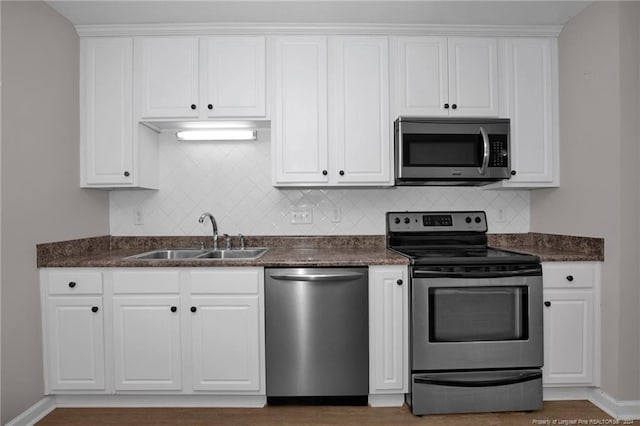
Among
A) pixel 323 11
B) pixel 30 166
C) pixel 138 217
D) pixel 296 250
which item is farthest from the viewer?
pixel 138 217

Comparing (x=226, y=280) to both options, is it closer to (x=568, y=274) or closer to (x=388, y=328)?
(x=388, y=328)

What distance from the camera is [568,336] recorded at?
228 cm

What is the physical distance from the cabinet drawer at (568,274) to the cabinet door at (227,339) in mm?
1818

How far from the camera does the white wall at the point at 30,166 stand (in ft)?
6.46

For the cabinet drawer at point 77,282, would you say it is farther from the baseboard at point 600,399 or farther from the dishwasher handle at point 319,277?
the baseboard at point 600,399

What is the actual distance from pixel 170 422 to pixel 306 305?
Answer: 3.42ft

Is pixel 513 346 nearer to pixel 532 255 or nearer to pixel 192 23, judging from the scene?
pixel 532 255

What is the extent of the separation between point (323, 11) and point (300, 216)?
1.46 metres

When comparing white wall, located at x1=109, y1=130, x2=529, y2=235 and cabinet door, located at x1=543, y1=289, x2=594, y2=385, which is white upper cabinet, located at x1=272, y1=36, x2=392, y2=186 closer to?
white wall, located at x1=109, y1=130, x2=529, y2=235

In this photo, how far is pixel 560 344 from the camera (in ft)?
7.48

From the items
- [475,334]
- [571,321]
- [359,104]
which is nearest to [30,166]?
[359,104]

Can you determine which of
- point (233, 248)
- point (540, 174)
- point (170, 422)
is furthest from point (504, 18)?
point (170, 422)

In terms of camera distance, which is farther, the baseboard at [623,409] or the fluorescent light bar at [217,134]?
the fluorescent light bar at [217,134]

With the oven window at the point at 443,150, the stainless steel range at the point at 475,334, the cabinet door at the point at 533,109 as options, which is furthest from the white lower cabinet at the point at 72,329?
the cabinet door at the point at 533,109
